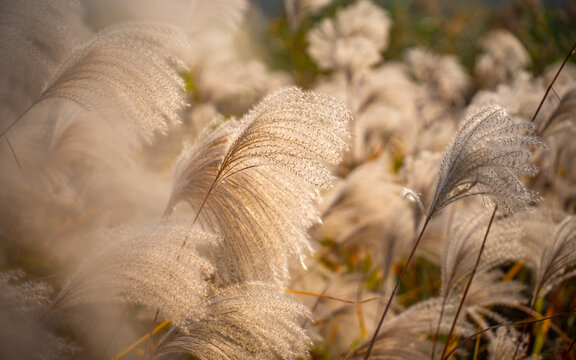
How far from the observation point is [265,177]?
124cm

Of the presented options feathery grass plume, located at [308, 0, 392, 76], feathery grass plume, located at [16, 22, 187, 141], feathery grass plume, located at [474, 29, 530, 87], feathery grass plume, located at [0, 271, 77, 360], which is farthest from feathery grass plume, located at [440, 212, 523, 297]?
feathery grass plume, located at [474, 29, 530, 87]

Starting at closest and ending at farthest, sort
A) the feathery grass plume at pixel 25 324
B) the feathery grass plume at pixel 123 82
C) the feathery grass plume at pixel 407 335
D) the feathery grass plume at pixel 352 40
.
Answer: the feathery grass plume at pixel 25 324 < the feathery grass plume at pixel 123 82 < the feathery grass plume at pixel 407 335 < the feathery grass plume at pixel 352 40

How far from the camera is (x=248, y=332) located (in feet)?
3.69

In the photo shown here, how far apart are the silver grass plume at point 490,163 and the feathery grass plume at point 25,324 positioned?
1.14 m

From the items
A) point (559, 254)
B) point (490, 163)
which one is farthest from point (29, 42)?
point (559, 254)

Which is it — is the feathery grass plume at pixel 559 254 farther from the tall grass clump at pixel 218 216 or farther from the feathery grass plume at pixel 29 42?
the feathery grass plume at pixel 29 42

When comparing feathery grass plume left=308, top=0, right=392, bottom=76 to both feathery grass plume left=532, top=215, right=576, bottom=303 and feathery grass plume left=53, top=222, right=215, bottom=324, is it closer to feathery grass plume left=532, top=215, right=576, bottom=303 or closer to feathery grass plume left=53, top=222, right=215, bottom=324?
feathery grass plume left=532, top=215, right=576, bottom=303

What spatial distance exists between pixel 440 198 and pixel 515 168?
0.22 meters

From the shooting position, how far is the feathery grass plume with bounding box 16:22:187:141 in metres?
1.26

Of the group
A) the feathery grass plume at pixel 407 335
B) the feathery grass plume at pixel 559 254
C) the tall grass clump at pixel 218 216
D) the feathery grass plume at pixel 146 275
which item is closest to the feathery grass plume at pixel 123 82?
the tall grass clump at pixel 218 216

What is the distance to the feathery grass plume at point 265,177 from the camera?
45.4 inches

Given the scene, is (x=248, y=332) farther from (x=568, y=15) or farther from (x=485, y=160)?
(x=568, y=15)

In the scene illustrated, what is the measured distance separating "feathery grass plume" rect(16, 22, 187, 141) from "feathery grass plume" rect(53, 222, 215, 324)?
0.34 meters

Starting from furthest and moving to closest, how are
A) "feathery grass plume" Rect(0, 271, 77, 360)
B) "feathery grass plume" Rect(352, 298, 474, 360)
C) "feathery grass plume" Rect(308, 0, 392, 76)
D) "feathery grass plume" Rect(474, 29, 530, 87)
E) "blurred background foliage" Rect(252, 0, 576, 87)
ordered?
"blurred background foliage" Rect(252, 0, 576, 87) → "feathery grass plume" Rect(474, 29, 530, 87) → "feathery grass plume" Rect(308, 0, 392, 76) → "feathery grass plume" Rect(352, 298, 474, 360) → "feathery grass plume" Rect(0, 271, 77, 360)
